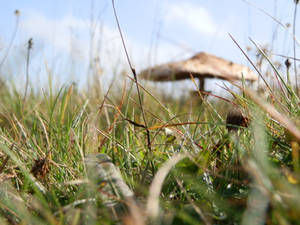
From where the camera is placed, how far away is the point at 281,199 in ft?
1.19

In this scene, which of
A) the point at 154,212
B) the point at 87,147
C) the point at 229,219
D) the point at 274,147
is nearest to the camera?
the point at 154,212

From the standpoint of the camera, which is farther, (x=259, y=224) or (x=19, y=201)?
(x=19, y=201)

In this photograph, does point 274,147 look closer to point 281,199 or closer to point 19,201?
point 281,199

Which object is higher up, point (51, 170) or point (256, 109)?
point (256, 109)

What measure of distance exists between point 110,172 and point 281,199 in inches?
10.7

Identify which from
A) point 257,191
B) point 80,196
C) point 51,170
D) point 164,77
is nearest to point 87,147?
point 51,170

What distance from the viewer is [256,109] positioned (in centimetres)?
62

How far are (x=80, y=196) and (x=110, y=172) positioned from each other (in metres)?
0.07

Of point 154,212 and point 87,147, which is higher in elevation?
point 154,212

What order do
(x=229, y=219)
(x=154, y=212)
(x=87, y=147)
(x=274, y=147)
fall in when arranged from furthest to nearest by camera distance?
(x=87, y=147) → (x=274, y=147) → (x=229, y=219) → (x=154, y=212)

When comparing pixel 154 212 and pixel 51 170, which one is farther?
pixel 51 170

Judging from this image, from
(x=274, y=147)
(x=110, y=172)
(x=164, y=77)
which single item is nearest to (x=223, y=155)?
(x=274, y=147)

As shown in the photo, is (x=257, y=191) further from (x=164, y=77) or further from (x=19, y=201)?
(x=164, y=77)

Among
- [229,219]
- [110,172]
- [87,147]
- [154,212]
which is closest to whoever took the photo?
[154,212]
